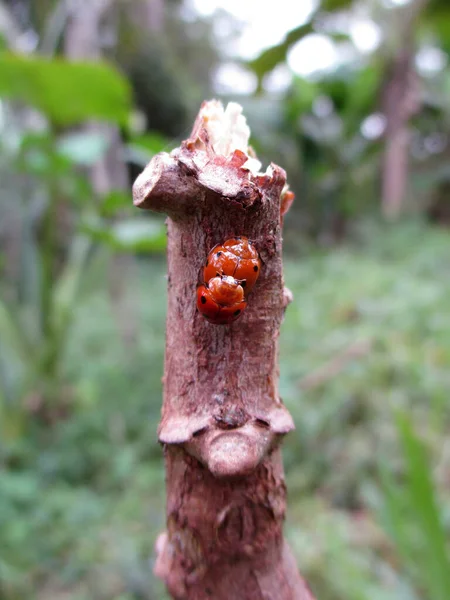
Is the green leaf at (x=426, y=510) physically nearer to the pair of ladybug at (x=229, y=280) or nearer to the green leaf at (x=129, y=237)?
the pair of ladybug at (x=229, y=280)

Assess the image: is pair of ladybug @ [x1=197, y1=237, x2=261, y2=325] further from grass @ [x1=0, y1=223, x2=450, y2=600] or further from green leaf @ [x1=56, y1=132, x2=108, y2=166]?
green leaf @ [x1=56, y1=132, x2=108, y2=166]

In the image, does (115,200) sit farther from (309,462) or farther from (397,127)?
(397,127)

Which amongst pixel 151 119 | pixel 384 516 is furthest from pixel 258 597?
pixel 151 119

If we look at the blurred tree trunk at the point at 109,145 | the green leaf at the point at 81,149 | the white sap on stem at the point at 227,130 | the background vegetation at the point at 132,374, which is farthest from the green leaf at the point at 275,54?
the blurred tree trunk at the point at 109,145

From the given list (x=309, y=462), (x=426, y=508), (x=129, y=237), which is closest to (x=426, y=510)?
(x=426, y=508)

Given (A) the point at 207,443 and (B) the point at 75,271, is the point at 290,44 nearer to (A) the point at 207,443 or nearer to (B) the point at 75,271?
(A) the point at 207,443

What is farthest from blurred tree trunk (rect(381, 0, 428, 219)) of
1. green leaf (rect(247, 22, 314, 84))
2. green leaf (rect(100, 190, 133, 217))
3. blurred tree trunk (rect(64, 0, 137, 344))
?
green leaf (rect(247, 22, 314, 84))
